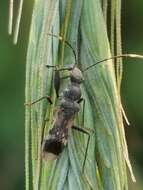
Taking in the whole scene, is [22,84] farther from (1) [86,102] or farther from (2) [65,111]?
(1) [86,102]

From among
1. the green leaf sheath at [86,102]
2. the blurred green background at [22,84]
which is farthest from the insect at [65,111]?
the blurred green background at [22,84]

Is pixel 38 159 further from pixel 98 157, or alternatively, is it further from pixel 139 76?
pixel 139 76

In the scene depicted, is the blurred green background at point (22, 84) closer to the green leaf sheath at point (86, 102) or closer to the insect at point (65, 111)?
the insect at point (65, 111)

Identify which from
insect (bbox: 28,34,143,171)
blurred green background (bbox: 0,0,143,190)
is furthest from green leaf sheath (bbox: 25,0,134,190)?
blurred green background (bbox: 0,0,143,190)

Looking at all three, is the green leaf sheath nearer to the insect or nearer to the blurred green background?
the insect

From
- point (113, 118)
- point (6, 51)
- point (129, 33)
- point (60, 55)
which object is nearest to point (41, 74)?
point (60, 55)

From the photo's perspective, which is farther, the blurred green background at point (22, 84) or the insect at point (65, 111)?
the blurred green background at point (22, 84)

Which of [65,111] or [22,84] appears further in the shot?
[22,84]

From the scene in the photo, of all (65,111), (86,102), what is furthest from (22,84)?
(86,102)
